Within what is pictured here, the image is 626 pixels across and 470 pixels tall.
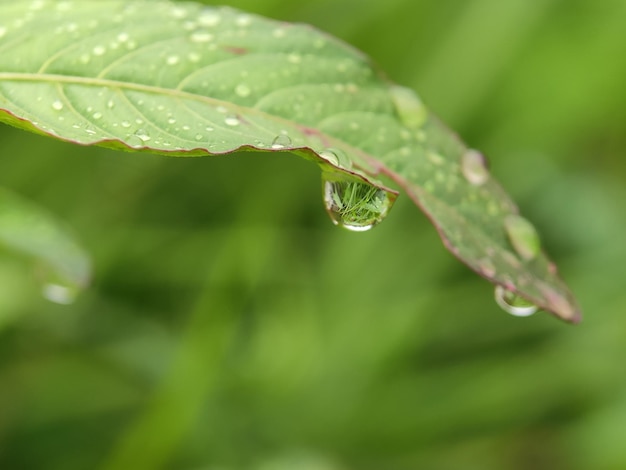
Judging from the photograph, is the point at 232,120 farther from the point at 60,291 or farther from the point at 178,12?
the point at 60,291

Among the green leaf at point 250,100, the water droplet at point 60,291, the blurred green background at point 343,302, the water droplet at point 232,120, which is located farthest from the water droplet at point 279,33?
the blurred green background at point 343,302

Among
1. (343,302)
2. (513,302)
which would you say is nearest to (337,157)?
(513,302)

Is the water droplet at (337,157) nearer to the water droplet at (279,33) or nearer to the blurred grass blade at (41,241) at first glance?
the water droplet at (279,33)

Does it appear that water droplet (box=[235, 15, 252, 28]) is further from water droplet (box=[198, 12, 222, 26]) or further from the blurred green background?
the blurred green background

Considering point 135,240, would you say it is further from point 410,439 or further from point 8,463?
point 410,439

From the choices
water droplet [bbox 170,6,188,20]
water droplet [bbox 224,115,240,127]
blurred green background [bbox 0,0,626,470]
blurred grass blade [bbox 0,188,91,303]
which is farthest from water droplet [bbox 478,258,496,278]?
blurred green background [bbox 0,0,626,470]

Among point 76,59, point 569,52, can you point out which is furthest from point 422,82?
point 76,59

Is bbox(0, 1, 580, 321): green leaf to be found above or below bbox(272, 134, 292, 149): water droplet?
above
